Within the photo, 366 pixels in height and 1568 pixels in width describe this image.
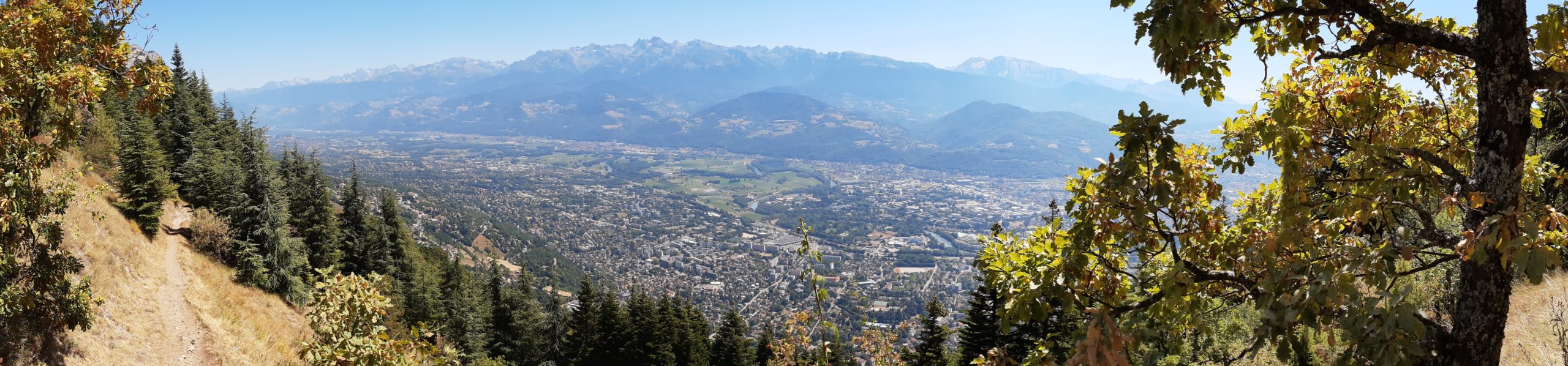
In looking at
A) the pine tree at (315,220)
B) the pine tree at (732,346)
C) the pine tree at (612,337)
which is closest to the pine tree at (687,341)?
the pine tree at (732,346)

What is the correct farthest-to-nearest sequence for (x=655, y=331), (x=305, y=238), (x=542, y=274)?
(x=542, y=274) → (x=305, y=238) → (x=655, y=331)

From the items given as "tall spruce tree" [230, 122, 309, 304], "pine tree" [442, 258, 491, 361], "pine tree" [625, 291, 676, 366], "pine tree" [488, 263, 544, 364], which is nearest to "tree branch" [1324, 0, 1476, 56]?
"pine tree" [625, 291, 676, 366]

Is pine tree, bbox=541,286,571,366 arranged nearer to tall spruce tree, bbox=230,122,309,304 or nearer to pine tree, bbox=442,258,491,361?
pine tree, bbox=442,258,491,361

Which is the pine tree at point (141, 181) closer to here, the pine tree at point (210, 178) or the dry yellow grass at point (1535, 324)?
the pine tree at point (210, 178)

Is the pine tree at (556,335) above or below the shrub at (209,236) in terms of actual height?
below

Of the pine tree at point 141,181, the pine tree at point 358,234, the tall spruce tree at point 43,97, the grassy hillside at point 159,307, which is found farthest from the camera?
the pine tree at point 358,234

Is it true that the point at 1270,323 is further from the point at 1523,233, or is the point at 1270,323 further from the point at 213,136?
the point at 213,136

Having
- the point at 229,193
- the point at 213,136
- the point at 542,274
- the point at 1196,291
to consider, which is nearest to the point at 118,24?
the point at 1196,291

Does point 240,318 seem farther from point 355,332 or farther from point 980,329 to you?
point 980,329
